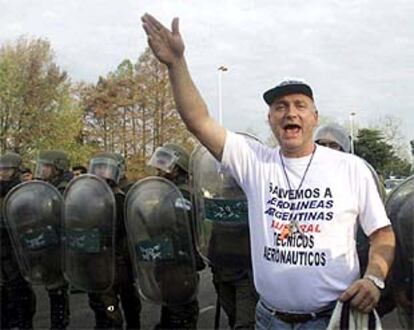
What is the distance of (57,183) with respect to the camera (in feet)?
20.2

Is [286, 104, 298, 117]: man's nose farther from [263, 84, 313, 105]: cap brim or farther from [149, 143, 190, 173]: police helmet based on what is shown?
[149, 143, 190, 173]: police helmet

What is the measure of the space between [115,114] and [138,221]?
31.4 metres

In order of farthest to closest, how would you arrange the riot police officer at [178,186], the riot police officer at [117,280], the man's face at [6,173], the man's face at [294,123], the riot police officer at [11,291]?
the man's face at [6,173] < the riot police officer at [11,291] < the riot police officer at [117,280] < the riot police officer at [178,186] < the man's face at [294,123]

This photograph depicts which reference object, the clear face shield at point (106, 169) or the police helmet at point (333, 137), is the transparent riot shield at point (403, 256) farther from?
the clear face shield at point (106, 169)

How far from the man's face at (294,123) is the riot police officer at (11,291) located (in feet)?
12.1

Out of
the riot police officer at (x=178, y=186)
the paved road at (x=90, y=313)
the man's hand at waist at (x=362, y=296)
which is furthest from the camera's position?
the paved road at (x=90, y=313)

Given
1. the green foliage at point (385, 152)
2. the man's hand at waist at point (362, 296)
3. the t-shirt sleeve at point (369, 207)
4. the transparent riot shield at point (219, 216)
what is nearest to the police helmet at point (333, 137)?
the transparent riot shield at point (219, 216)

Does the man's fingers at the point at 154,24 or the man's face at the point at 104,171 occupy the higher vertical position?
the man's fingers at the point at 154,24

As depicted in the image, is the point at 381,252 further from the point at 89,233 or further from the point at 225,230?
the point at 89,233

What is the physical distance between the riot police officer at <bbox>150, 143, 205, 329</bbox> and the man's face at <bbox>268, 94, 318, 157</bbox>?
2.10 meters

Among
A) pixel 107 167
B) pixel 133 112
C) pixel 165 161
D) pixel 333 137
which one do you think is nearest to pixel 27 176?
pixel 107 167

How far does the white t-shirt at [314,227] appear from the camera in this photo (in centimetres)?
234

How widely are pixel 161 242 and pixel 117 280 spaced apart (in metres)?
0.92

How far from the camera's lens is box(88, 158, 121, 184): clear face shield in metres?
5.30
